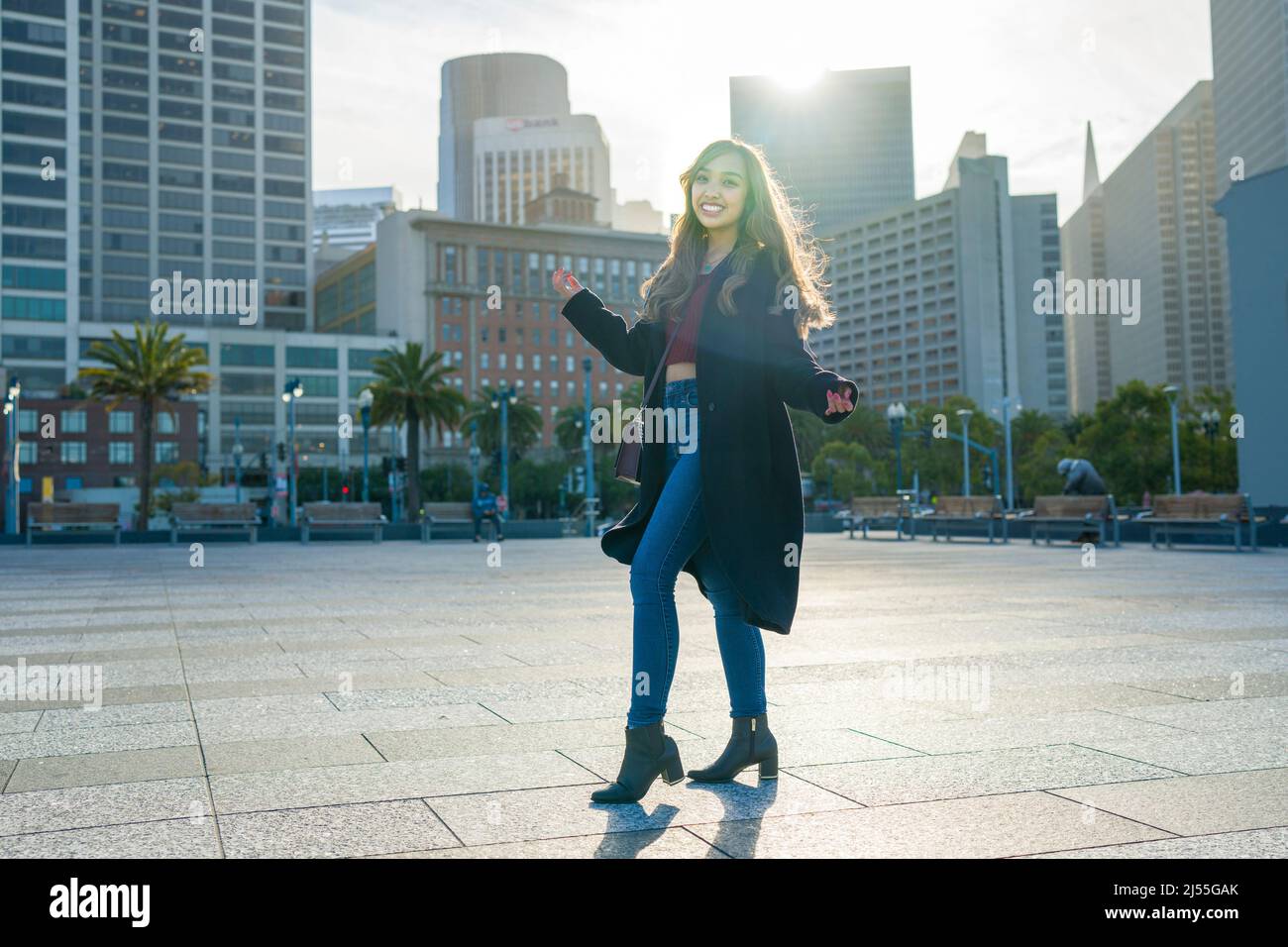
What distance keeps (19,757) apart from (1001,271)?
510 feet

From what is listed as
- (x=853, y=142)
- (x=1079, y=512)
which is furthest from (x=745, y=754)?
(x=853, y=142)

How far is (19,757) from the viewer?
12.8ft

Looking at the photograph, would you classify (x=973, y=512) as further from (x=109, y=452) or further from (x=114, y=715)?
(x=109, y=452)

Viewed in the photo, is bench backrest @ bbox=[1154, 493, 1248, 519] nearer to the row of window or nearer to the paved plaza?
the paved plaza

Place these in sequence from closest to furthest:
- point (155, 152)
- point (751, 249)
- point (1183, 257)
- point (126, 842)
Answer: point (126, 842), point (751, 249), point (155, 152), point (1183, 257)

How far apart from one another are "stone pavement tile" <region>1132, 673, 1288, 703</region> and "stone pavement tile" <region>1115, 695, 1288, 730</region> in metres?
0.11

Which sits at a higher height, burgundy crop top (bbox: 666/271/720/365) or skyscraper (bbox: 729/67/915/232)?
skyscraper (bbox: 729/67/915/232)

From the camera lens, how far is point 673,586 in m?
3.48

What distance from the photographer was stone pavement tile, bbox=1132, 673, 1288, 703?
16.3ft

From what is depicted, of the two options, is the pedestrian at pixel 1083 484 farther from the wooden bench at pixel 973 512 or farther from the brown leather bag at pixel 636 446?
the brown leather bag at pixel 636 446

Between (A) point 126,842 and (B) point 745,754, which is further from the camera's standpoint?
(B) point 745,754

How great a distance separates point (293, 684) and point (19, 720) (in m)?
1.23

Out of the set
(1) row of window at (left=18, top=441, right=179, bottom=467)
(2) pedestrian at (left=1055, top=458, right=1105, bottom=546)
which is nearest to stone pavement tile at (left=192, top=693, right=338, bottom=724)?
(2) pedestrian at (left=1055, top=458, right=1105, bottom=546)
